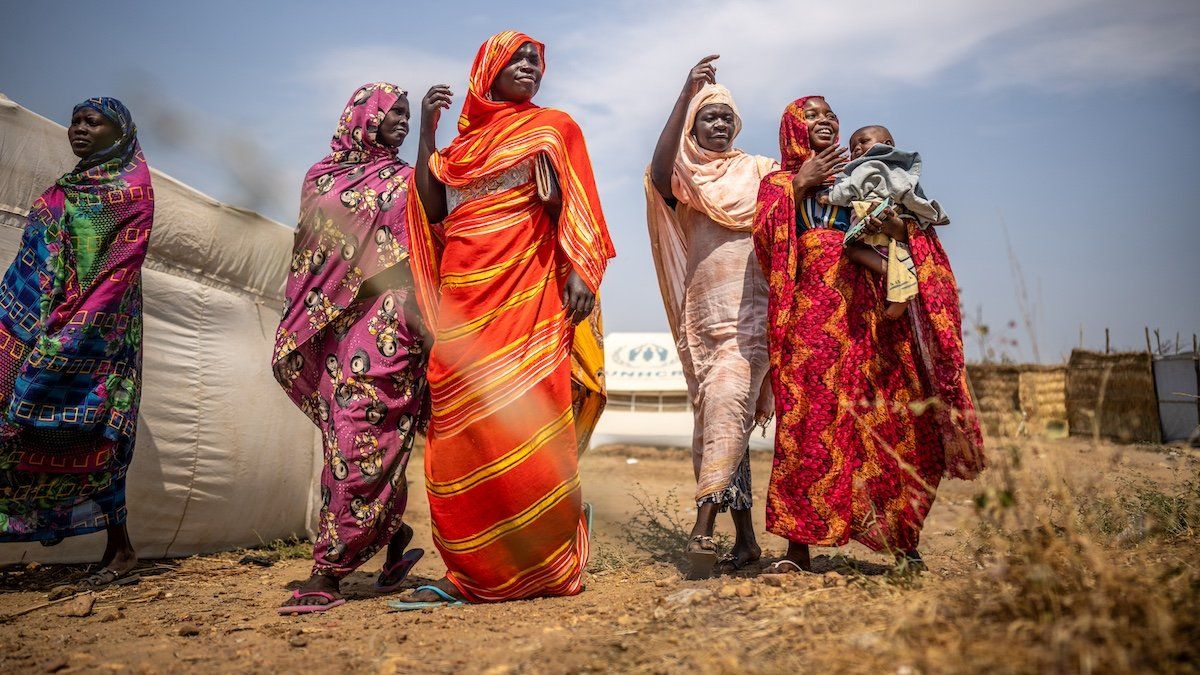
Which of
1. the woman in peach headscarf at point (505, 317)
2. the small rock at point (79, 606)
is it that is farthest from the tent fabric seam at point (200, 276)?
the woman in peach headscarf at point (505, 317)

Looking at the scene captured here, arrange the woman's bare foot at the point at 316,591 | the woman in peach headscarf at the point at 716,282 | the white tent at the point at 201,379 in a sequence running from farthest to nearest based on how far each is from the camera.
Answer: the white tent at the point at 201,379, the woman in peach headscarf at the point at 716,282, the woman's bare foot at the point at 316,591

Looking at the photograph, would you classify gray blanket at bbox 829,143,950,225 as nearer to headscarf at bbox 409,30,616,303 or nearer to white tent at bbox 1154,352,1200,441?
headscarf at bbox 409,30,616,303

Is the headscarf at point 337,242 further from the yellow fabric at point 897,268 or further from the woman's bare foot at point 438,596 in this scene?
the yellow fabric at point 897,268

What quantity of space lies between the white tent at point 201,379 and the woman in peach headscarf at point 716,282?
281 cm

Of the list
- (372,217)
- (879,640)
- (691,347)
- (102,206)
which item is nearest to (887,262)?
(691,347)

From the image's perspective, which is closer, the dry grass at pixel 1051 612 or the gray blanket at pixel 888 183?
the dry grass at pixel 1051 612

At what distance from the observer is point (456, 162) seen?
3.66 metres

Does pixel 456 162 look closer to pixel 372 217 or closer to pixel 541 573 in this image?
pixel 372 217

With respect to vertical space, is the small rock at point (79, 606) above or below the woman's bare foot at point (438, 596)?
below

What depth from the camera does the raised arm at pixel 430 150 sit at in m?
3.76

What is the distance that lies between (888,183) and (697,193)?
94 cm

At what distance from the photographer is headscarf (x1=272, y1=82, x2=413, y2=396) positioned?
3.79 m

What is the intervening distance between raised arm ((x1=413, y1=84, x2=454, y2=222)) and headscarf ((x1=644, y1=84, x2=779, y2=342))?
1185 millimetres

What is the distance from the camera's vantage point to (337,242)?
3836 millimetres
